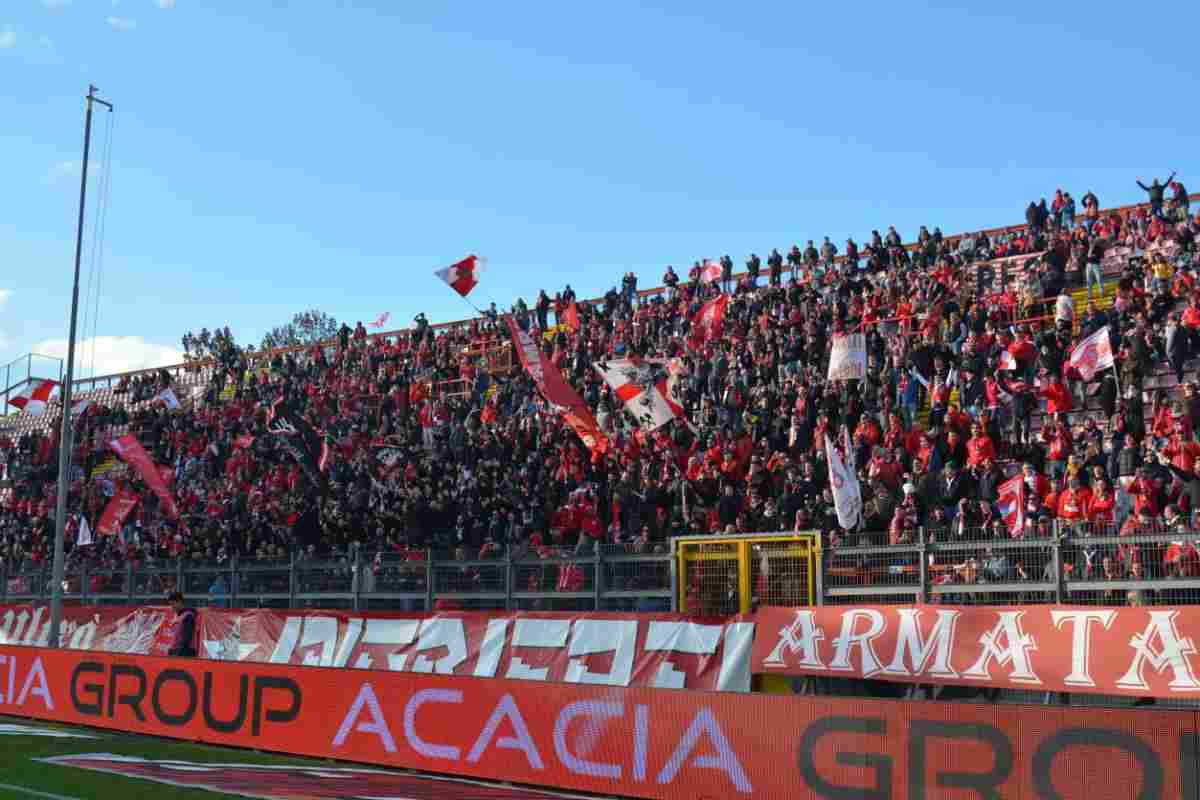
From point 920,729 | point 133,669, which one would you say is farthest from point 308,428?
point 920,729

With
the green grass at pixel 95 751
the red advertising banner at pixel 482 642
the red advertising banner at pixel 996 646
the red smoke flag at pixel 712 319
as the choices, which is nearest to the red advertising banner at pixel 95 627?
the red advertising banner at pixel 482 642

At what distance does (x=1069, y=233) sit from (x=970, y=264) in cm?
Answer: 183

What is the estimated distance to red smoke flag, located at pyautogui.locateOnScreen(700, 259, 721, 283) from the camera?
99.9ft

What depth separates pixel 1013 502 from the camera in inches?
653

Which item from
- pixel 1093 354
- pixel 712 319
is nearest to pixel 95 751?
pixel 1093 354

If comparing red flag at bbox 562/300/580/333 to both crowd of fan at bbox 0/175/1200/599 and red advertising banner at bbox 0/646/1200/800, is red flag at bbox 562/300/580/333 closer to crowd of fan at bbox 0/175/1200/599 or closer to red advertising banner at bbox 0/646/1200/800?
crowd of fan at bbox 0/175/1200/599

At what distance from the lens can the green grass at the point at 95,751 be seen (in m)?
11.9

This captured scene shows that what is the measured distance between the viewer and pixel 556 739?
40.8 ft

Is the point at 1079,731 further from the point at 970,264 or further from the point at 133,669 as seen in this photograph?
the point at 970,264

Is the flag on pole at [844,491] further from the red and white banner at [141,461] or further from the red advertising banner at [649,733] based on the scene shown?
the red and white banner at [141,461]

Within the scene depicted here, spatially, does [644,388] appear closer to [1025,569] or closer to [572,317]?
[1025,569]

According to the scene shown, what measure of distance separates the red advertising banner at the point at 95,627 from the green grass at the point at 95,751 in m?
5.00

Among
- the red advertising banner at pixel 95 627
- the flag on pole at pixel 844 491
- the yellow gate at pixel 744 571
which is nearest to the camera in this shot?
the yellow gate at pixel 744 571

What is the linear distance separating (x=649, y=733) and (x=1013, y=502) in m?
6.90
